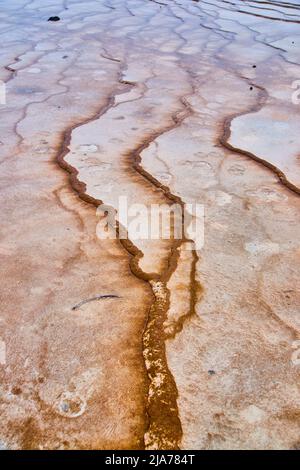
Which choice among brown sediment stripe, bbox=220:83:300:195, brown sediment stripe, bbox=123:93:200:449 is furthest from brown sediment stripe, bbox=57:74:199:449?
brown sediment stripe, bbox=220:83:300:195

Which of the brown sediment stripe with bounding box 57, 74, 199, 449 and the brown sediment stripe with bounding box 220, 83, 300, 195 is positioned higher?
the brown sediment stripe with bounding box 57, 74, 199, 449

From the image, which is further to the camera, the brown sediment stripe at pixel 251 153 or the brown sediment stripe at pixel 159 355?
the brown sediment stripe at pixel 251 153

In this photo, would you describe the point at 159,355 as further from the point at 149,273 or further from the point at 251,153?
the point at 251,153

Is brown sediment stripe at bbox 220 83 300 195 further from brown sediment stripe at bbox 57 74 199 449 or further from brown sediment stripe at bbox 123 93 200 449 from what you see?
brown sediment stripe at bbox 123 93 200 449

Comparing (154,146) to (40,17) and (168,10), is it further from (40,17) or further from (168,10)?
(168,10)

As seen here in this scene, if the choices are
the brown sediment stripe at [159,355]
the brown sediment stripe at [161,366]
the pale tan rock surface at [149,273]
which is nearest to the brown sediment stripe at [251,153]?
the pale tan rock surface at [149,273]

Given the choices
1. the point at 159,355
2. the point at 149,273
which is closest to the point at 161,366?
the point at 159,355

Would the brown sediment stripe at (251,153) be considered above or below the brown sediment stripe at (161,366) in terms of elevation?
below

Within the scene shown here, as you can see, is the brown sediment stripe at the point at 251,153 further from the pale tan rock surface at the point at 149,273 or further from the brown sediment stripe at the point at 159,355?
the brown sediment stripe at the point at 159,355
